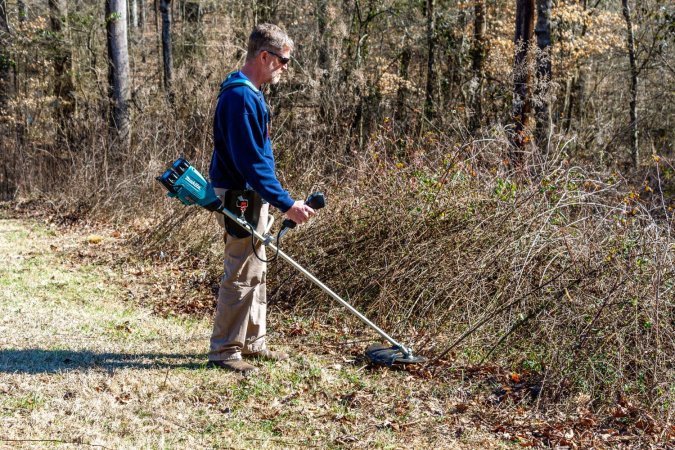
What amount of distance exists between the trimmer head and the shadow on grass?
1168 mm

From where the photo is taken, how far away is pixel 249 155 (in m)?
4.52

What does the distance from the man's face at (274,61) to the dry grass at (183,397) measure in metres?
1.96

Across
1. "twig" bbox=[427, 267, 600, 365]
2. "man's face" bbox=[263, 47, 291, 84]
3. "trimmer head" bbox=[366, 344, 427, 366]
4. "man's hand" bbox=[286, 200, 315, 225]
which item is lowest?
"trimmer head" bbox=[366, 344, 427, 366]

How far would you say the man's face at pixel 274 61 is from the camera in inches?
183

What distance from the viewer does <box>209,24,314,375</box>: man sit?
14.9 ft

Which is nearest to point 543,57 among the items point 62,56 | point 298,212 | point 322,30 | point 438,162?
point 438,162

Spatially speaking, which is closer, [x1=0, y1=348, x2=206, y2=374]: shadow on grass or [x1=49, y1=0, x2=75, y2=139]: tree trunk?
[x1=0, y1=348, x2=206, y2=374]: shadow on grass

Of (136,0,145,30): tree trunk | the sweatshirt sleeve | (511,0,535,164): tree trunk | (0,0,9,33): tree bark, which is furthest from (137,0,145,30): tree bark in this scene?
the sweatshirt sleeve

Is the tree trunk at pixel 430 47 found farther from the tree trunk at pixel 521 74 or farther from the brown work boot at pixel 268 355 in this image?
the brown work boot at pixel 268 355

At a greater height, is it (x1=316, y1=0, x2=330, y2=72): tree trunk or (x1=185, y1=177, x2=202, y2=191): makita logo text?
(x1=316, y1=0, x2=330, y2=72): tree trunk

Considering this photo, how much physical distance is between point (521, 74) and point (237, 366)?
5068mm

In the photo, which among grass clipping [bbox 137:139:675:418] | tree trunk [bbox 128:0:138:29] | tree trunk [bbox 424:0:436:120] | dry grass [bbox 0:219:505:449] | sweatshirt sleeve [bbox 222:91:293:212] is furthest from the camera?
tree trunk [bbox 128:0:138:29]

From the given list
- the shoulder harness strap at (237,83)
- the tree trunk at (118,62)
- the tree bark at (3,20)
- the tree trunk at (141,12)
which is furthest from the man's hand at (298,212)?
the tree trunk at (141,12)

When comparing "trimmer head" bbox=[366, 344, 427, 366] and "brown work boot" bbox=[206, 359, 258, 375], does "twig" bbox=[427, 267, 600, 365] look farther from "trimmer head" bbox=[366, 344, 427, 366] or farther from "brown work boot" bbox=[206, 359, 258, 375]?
"brown work boot" bbox=[206, 359, 258, 375]
